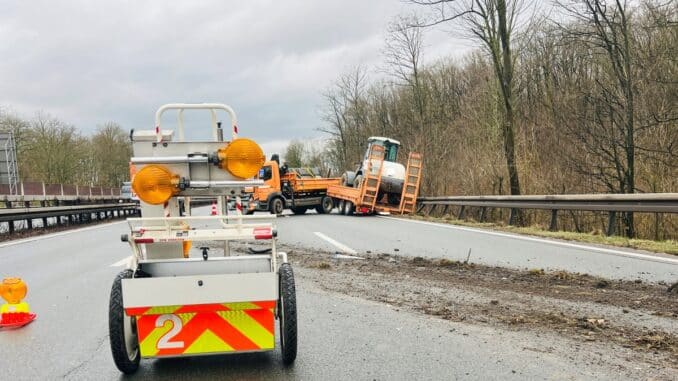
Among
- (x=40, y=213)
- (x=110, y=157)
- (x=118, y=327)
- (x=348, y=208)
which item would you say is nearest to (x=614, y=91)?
(x=348, y=208)

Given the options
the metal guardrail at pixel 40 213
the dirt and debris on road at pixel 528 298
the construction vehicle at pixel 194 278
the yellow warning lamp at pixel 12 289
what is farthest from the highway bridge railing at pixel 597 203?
the metal guardrail at pixel 40 213

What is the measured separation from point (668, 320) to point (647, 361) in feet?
3.91

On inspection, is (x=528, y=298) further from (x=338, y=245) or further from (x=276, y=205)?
(x=276, y=205)

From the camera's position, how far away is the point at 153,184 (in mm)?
3711

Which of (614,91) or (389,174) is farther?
(389,174)

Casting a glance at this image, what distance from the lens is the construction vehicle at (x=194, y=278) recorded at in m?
3.33

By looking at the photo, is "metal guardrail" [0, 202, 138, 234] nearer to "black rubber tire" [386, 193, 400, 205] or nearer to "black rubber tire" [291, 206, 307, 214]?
"black rubber tire" [291, 206, 307, 214]

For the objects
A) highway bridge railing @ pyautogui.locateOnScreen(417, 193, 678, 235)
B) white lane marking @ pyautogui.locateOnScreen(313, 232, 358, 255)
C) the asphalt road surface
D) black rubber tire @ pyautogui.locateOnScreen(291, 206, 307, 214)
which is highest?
highway bridge railing @ pyautogui.locateOnScreen(417, 193, 678, 235)

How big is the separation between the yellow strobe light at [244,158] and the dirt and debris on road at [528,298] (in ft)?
8.12

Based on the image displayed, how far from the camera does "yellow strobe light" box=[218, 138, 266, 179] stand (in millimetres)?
3877

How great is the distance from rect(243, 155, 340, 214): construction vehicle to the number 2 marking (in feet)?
69.0

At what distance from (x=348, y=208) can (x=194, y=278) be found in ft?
65.1

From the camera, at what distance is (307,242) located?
11.8m

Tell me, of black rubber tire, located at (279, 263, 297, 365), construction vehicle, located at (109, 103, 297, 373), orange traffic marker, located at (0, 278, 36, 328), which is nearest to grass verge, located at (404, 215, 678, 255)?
black rubber tire, located at (279, 263, 297, 365)
